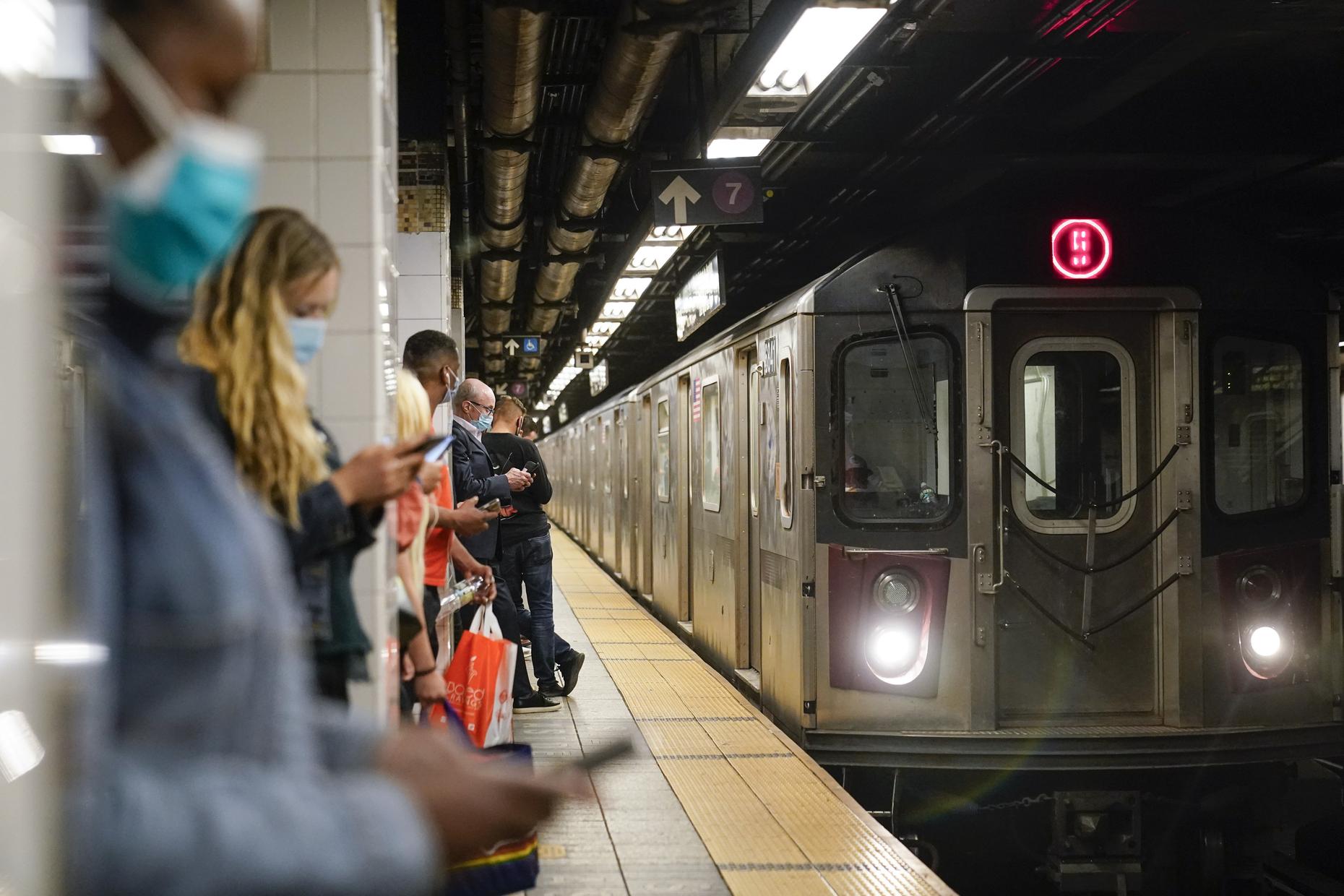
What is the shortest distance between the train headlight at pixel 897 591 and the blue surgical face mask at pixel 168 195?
15.3 feet

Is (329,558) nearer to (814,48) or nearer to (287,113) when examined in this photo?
(287,113)

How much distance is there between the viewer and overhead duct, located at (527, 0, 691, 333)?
498cm

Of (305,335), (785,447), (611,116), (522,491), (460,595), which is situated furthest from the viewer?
(522,491)

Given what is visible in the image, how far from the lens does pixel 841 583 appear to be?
17.9 ft

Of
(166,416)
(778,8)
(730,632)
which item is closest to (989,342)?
(778,8)

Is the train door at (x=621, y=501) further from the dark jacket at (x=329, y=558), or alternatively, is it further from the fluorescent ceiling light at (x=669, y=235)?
the dark jacket at (x=329, y=558)

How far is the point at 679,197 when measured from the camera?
711cm

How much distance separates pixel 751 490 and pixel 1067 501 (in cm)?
199

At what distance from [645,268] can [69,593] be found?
914 centimetres

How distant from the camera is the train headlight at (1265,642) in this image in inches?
211

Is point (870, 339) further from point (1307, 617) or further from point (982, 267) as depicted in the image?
point (1307, 617)

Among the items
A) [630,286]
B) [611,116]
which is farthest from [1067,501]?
[630,286]

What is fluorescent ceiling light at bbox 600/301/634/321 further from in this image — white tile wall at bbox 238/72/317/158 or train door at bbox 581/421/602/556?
white tile wall at bbox 238/72/317/158

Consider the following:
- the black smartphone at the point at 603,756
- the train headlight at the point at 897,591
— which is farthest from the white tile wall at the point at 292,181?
the train headlight at the point at 897,591
